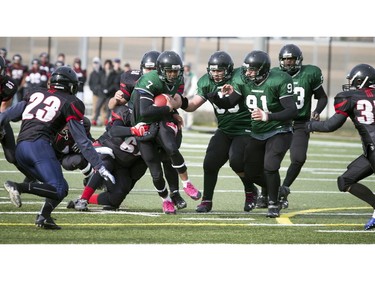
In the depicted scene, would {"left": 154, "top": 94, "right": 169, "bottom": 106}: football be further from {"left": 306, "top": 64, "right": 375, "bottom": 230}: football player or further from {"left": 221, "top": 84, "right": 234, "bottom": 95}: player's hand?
{"left": 306, "top": 64, "right": 375, "bottom": 230}: football player

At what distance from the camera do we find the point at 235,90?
9.07m

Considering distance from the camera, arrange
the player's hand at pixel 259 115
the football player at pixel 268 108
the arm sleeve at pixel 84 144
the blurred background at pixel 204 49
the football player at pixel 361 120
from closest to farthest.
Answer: the arm sleeve at pixel 84 144, the football player at pixel 361 120, the player's hand at pixel 259 115, the football player at pixel 268 108, the blurred background at pixel 204 49

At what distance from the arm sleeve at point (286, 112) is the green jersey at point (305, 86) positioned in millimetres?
1166

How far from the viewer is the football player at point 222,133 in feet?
30.1

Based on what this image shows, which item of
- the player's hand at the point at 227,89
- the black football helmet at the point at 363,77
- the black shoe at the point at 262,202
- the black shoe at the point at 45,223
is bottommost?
the black shoe at the point at 262,202

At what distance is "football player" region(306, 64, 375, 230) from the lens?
8289 mm

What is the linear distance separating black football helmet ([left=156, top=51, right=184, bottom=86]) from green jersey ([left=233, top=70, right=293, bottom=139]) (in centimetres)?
68

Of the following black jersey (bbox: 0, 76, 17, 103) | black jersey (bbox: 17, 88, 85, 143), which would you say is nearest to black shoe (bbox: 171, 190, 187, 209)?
black jersey (bbox: 17, 88, 85, 143)

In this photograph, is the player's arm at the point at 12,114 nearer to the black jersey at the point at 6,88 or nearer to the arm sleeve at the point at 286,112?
the black jersey at the point at 6,88

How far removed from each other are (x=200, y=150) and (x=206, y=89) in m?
7.29

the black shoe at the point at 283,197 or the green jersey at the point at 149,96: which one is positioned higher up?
the green jersey at the point at 149,96

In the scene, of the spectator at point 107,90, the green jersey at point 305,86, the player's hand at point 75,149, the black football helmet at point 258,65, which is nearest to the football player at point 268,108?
the black football helmet at point 258,65

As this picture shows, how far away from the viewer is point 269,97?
8.90 meters

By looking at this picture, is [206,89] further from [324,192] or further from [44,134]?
[324,192]
